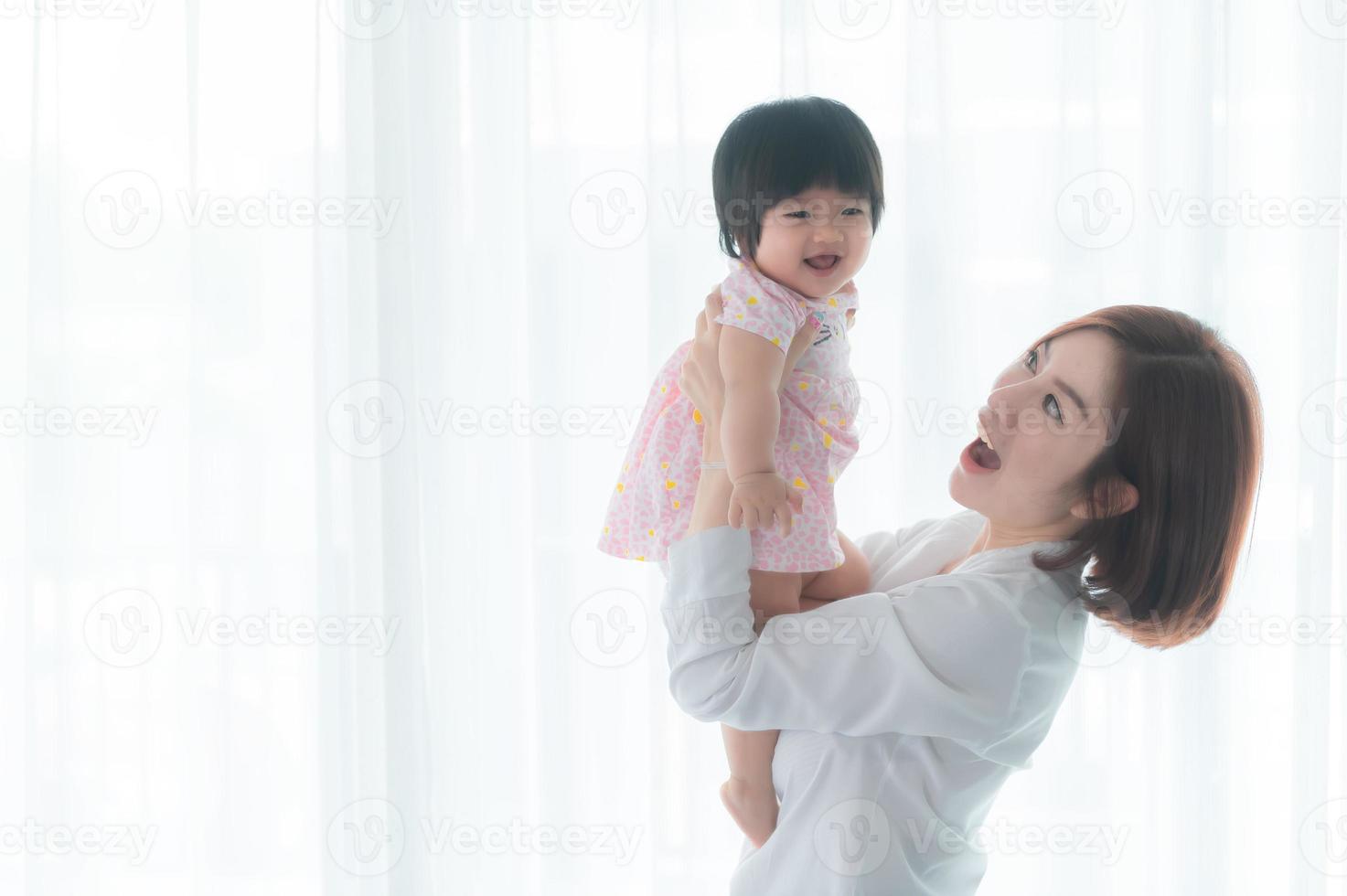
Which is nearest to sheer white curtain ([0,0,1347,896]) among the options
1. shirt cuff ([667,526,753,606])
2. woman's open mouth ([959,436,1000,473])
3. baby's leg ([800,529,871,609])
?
baby's leg ([800,529,871,609])

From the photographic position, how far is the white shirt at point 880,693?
1007 mm

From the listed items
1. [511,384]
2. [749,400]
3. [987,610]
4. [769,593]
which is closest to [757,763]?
[769,593]

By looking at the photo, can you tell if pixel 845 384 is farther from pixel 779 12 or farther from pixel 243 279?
pixel 243 279

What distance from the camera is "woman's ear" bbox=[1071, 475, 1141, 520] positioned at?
1.03 metres

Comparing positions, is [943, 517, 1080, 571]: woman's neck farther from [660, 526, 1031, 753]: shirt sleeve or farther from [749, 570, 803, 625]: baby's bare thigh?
[749, 570, 803, 625]: baby's bare thigh

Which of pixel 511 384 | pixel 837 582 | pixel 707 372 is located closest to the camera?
pixel 707 372

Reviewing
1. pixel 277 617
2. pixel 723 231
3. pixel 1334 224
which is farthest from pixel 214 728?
pixel 1334 224

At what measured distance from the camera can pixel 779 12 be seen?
1.80 metres

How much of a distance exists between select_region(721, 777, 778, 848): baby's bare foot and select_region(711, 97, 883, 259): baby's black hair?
66 centimetres

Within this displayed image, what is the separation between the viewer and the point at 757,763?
113cm

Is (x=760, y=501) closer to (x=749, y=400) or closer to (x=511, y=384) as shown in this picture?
(x=749, y=400)

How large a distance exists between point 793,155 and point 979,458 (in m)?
0.42

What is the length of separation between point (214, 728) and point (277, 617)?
27 cm

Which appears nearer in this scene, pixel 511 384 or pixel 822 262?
pixel 822 262
